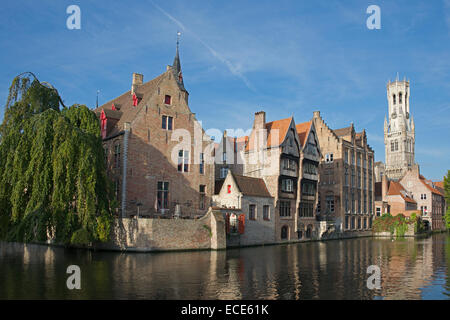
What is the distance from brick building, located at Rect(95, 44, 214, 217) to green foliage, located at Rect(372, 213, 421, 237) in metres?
34.5

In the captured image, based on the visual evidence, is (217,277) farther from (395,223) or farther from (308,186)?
(395,223)

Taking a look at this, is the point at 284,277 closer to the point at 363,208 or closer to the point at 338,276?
the point at 338,276

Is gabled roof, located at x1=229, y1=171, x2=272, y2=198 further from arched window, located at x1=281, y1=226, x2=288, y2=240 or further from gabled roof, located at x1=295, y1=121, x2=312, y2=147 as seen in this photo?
gabled roof, located at x1=295, y1=121, x2=312, y2=147

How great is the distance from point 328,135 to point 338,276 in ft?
139

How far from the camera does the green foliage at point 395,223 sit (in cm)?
6160

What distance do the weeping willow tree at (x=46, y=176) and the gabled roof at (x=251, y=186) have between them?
1587cm

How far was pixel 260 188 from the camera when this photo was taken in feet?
142

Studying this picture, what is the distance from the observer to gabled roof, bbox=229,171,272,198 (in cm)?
4081

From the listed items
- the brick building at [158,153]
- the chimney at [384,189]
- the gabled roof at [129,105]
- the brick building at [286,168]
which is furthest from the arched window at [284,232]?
the chimney at [384,189]

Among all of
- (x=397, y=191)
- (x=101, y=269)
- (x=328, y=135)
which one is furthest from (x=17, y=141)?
(x=397, y=191)

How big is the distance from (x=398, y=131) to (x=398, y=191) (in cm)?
8474

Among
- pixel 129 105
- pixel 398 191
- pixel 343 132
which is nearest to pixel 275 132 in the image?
pixel 129 105

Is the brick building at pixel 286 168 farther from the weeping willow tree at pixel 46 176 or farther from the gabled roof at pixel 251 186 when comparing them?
the weeping willow tree at pixel 46 176

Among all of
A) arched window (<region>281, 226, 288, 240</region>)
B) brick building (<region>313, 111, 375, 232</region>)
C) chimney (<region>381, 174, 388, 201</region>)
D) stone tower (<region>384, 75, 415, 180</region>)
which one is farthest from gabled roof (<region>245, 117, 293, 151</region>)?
stone tower (<region>384, 75, 415, 180</region>)
